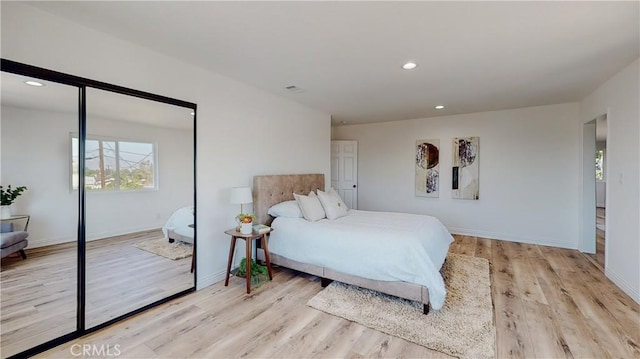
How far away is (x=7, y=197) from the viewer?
1.92 meters

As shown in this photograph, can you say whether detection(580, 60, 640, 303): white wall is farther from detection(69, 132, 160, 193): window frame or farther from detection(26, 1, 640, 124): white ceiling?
detection(69, 132, 160, 193): window frame

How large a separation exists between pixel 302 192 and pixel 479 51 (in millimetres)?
2987

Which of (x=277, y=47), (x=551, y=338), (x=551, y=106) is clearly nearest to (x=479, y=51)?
(x=277, y=47)

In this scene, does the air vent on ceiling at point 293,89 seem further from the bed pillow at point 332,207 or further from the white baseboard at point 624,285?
the white baseboard at point 624,285

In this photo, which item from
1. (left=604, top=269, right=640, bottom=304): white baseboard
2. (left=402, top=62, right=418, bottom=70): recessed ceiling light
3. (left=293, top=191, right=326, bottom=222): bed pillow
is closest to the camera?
(left=604, top=269, right=640, bottom=304): white baseboard

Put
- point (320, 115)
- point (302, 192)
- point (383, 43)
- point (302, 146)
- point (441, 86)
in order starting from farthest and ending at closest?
point (320, 115) < point (302, 146) < point (302, 192) < point (441, 86) < point (383, 43)

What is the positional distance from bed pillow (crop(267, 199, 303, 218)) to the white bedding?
9cm

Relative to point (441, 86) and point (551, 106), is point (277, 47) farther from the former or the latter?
point (551, 106)

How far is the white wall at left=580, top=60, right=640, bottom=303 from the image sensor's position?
8.89 feet

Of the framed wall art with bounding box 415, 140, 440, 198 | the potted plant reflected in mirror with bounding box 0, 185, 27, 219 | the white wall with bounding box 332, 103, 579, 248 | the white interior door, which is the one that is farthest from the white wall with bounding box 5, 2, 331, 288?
the framed wall art with bounding box 415, 140, 440, 198

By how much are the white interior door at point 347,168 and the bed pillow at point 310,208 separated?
2.68 meters

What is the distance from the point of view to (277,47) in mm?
2443

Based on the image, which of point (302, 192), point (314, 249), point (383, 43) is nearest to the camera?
point (383, 43)

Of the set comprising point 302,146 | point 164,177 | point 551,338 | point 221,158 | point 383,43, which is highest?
point 383,43
